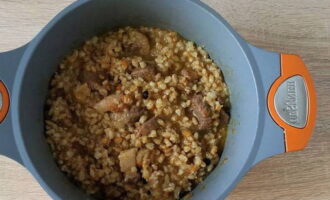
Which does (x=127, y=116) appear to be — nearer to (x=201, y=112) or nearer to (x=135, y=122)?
(x=135, y=122)

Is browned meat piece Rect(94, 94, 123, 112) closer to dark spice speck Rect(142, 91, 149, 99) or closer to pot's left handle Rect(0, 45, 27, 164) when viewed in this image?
dark spice speck Rect(142, 91, 149, 99)

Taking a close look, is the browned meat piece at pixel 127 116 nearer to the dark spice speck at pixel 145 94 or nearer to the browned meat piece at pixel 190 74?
the dark spice speck at pixel 145 94

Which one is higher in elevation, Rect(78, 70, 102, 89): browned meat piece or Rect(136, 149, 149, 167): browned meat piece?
Rect(78, 70, 102, 89): browned meat piece

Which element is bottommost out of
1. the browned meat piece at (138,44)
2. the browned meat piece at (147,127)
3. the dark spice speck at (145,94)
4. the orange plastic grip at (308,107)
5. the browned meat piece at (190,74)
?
the browned meat piece at (147,127)

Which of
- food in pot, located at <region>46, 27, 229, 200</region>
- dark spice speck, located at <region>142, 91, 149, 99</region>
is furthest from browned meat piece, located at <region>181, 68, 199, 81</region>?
dark spice speck, located at <region>142, 91, 149, 99</region>

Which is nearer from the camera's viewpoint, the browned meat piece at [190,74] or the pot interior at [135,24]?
the pot interior at [135,24]

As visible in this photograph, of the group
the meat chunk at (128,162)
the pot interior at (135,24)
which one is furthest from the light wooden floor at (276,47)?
the meat chunk at (128,162)

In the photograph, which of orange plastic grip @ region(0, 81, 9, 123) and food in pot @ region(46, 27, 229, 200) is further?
food in pot @ region(46, 27, 229, 200)
